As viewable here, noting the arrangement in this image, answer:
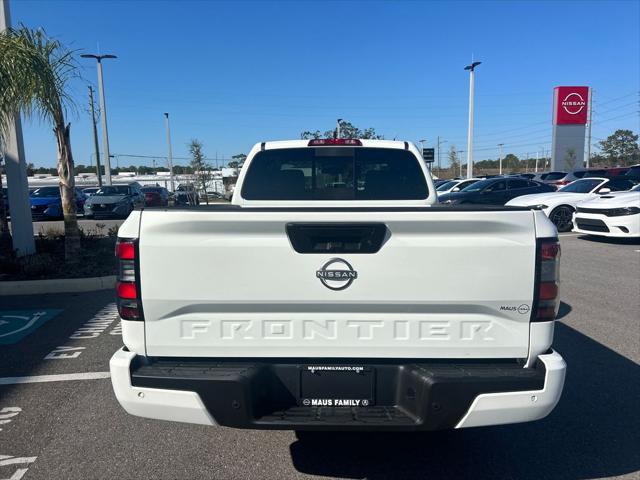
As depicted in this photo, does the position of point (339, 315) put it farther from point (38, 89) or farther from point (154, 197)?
point (154, 197)

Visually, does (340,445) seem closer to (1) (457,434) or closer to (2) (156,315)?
(1) (457,434)

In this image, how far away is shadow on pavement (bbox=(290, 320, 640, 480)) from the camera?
3.06 meters

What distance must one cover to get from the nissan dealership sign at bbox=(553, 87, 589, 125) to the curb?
160ft

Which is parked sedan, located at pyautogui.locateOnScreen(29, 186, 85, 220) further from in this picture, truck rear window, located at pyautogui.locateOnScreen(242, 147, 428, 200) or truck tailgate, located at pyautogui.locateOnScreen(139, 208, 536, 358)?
truck tailgate, located at pyautogui.locateOnScreen(139, 208, 536, 358)

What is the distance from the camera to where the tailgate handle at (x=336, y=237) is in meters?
2.50

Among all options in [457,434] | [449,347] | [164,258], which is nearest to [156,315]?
[164,258]

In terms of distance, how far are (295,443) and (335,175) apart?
91.8 inches

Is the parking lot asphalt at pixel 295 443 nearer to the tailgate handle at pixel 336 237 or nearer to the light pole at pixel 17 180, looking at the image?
the tailgate handle at pixel 336 237

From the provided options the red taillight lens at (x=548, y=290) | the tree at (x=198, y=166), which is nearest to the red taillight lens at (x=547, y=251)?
the red taillight lens at (x=548, y=290)

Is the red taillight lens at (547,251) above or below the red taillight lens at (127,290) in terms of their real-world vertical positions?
above

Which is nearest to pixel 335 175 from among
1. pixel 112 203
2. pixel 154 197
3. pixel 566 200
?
pixel 566 200

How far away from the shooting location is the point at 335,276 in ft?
8.17

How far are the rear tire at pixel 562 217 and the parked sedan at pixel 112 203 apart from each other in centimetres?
1699

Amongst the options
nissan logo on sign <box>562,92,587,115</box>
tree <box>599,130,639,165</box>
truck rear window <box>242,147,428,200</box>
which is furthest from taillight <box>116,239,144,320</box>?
tree <box>599,130,639,165</box>
